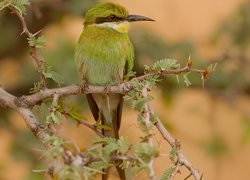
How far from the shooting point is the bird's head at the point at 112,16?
1.77 m

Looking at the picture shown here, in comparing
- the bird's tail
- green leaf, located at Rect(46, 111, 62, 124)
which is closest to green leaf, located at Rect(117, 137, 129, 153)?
green leaf, located at Rect(46, 111, 62, 124)

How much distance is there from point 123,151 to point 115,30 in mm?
786

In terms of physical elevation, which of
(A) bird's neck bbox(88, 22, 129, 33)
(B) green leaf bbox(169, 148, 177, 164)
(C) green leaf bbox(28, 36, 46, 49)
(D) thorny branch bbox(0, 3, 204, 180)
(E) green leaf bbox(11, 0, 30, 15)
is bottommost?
(B) green leaf bbox(169, 148, 177, 164)

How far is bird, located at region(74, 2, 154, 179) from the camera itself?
1.71 meters

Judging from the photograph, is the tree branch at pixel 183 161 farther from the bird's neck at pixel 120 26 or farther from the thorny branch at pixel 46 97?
the bird's neck at pixel 120 26

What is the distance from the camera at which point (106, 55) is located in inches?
68.7

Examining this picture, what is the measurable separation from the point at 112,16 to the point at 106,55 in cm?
10

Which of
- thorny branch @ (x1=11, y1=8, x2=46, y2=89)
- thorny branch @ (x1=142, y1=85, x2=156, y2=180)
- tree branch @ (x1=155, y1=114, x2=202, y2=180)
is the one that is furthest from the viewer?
thorny branch @ (x1=11, y1=8, x2=46, y2=89)

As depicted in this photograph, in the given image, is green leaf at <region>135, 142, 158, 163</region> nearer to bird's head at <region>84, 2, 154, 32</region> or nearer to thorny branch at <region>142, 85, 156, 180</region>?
thorny branch at <region>142, 85, 156, 180</region>

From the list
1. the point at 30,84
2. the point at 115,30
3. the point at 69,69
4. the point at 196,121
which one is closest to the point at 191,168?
the point at 115,30

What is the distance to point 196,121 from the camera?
335 cm

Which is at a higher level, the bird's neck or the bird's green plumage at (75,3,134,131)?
the bird's neck

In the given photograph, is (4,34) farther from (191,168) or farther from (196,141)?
(191,168)

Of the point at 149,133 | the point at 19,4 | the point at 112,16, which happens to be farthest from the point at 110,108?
the point at 149,133
